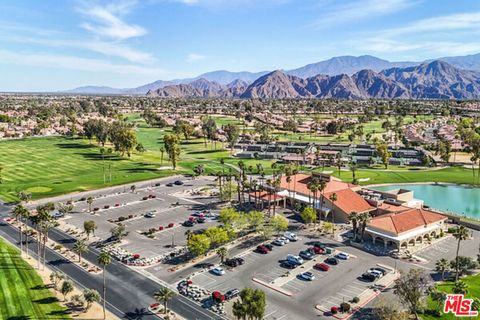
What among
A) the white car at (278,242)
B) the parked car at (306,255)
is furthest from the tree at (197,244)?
the parked car at (306,255)

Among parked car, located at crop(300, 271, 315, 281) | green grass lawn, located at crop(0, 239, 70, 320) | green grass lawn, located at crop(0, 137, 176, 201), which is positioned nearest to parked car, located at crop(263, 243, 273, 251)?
parked car, located at crop(300, 271, 315, 281)

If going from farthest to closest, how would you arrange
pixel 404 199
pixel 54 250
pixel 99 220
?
pixel 404 199 < pixel 99 220 < pixel 54 250

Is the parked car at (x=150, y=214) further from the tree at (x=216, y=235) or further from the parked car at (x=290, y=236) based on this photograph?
the parked car at (x=290, y=236)

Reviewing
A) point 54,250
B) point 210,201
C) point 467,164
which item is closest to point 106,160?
point 210,201

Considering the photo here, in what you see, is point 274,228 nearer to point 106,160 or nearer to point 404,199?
point 404,199

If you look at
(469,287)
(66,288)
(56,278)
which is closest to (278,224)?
(469,287)

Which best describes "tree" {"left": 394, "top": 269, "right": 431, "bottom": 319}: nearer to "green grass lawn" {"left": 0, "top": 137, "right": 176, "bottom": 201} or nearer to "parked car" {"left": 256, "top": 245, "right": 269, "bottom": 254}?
"parked car" {"left": 256, "top": 245, "right": 269, "bottom": 254}

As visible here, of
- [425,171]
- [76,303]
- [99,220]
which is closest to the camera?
[76,303]

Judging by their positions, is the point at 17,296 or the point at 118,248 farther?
the point at 118,248
